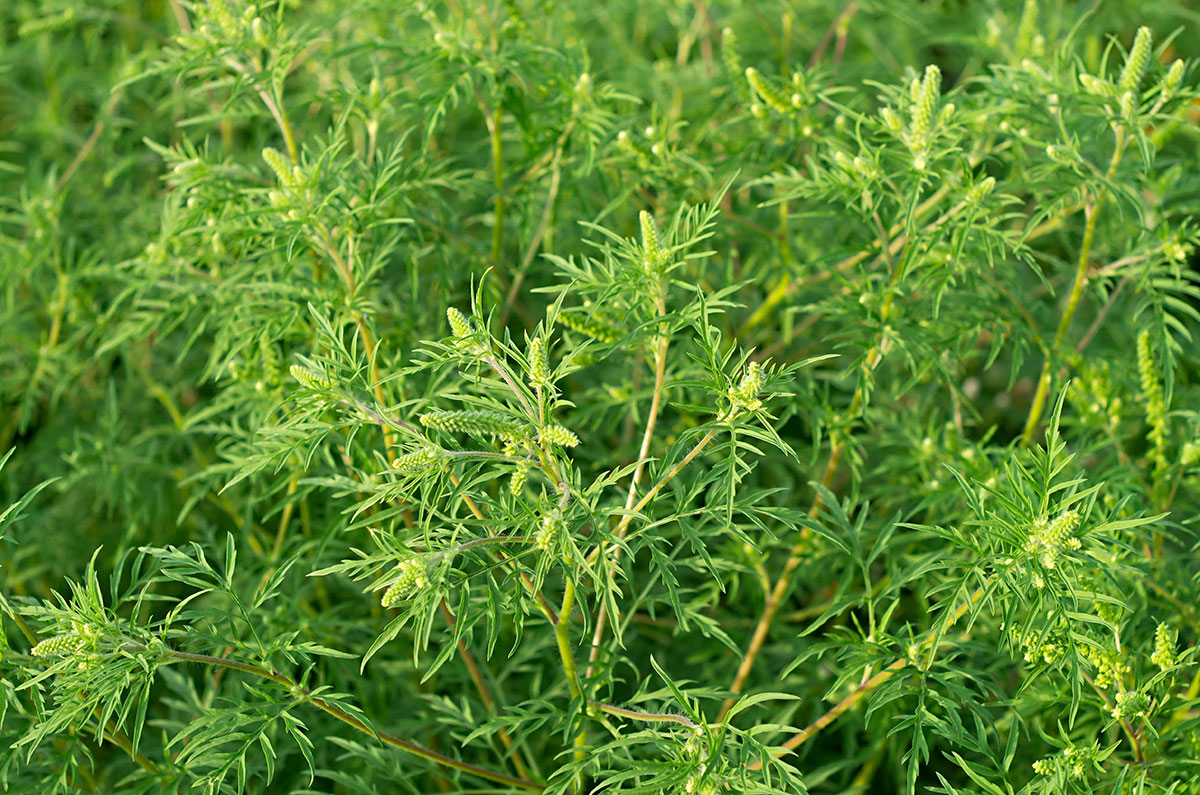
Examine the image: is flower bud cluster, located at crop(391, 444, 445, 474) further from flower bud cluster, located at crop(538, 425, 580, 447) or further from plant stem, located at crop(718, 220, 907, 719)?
plant stem, located at crop(718, 220, 907, 719)

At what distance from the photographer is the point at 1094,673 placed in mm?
1752

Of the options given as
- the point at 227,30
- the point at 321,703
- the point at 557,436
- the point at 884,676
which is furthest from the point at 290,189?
→ the point at 884,676

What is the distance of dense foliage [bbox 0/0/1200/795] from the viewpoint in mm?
1549

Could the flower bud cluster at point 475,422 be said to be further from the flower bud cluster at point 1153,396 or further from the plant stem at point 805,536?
the flower bud cluster at point 1153,396

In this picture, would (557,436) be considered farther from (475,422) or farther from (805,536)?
(805,536)

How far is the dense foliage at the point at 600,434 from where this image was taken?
155 cm

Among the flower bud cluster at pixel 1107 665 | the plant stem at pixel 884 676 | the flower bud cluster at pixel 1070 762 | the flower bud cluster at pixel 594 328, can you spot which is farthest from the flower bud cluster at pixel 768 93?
the flower bud cluster at pixel 1070 762

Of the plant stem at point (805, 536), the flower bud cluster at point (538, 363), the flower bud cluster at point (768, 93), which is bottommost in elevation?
the plant stem at point (805, 536)

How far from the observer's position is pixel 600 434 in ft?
8.51

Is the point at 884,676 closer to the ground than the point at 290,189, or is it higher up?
closer to the ground

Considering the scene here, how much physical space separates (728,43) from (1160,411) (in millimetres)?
1174

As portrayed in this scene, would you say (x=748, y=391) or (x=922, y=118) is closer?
(x=748, y=391)

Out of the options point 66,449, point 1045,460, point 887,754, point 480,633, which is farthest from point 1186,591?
point 66,449

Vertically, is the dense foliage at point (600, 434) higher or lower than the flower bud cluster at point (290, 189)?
lower
